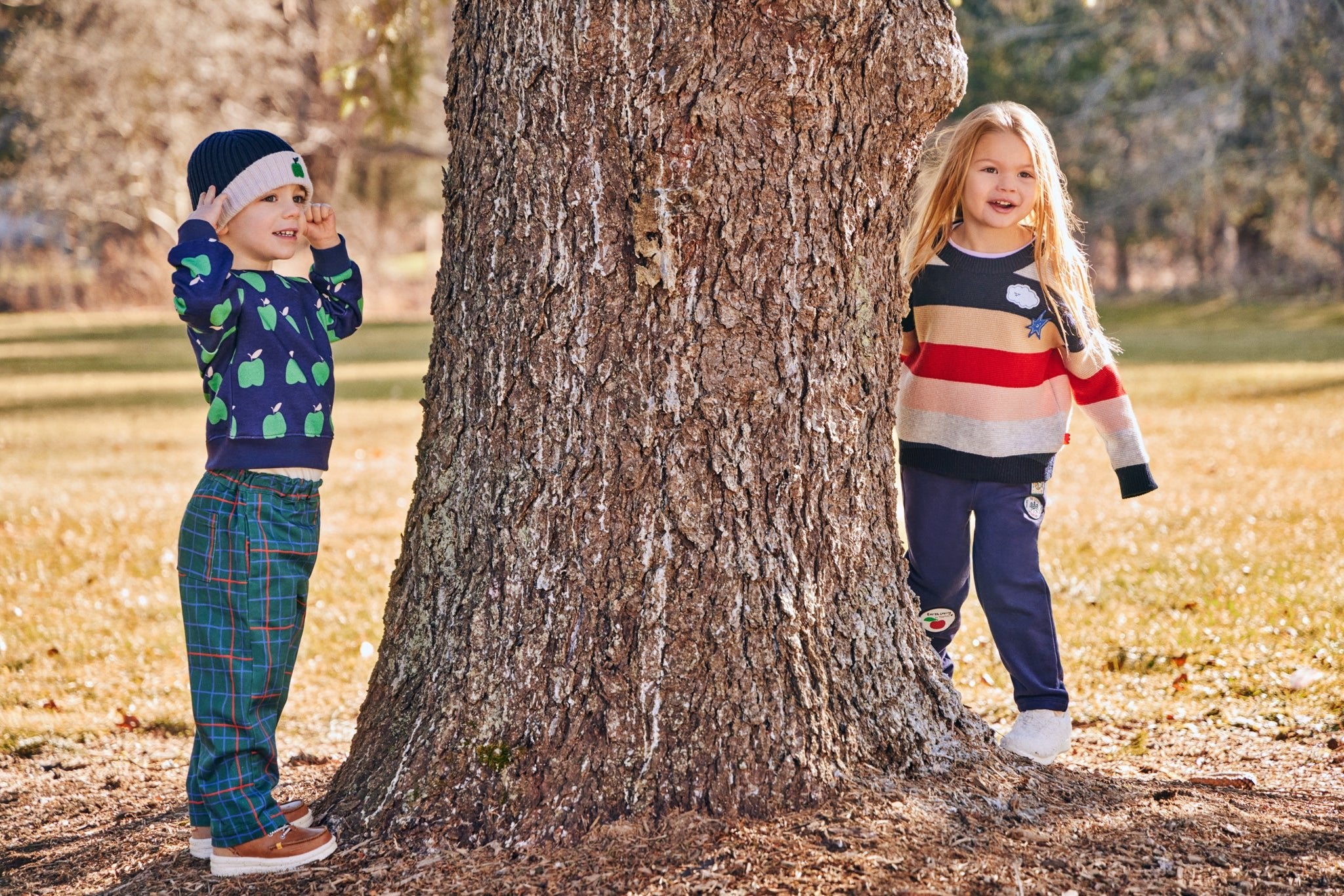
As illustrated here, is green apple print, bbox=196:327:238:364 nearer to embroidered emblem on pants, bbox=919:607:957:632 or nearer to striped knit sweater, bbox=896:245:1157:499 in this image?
striped knit sweater, bbox=896:245:1157:499

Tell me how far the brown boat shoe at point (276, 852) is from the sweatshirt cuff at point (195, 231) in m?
1.33

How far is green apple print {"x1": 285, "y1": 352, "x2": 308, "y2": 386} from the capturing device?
2.89 m

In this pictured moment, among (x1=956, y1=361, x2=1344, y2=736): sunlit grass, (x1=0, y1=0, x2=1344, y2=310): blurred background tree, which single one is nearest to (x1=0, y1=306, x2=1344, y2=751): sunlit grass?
(x1=956, y1=361, x2=1344, y2=736): sunlit grass

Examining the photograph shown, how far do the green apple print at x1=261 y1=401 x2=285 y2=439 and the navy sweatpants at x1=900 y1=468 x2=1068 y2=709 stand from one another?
1715 mm

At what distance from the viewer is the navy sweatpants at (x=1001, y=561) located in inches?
136

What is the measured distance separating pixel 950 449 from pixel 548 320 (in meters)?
1.34

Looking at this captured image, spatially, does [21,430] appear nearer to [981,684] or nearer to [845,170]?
[981,684]

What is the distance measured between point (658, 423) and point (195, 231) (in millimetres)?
1145

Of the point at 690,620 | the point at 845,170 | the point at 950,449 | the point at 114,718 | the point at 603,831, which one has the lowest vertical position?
the point at 114,718

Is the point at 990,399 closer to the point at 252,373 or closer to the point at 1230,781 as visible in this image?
the point at 1230,781

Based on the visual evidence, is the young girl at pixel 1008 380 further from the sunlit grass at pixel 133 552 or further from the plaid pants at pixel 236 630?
the sunlit grass at pixel 133 552

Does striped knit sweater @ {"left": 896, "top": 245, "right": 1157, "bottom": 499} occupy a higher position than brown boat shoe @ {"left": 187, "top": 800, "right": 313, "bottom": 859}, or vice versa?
striped knit sweater @ {"left": 896, "top": 245, "right": 1157, "bottom": 499}

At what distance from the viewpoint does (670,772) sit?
2641mm

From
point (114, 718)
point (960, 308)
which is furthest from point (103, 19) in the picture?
point (960, 308)
